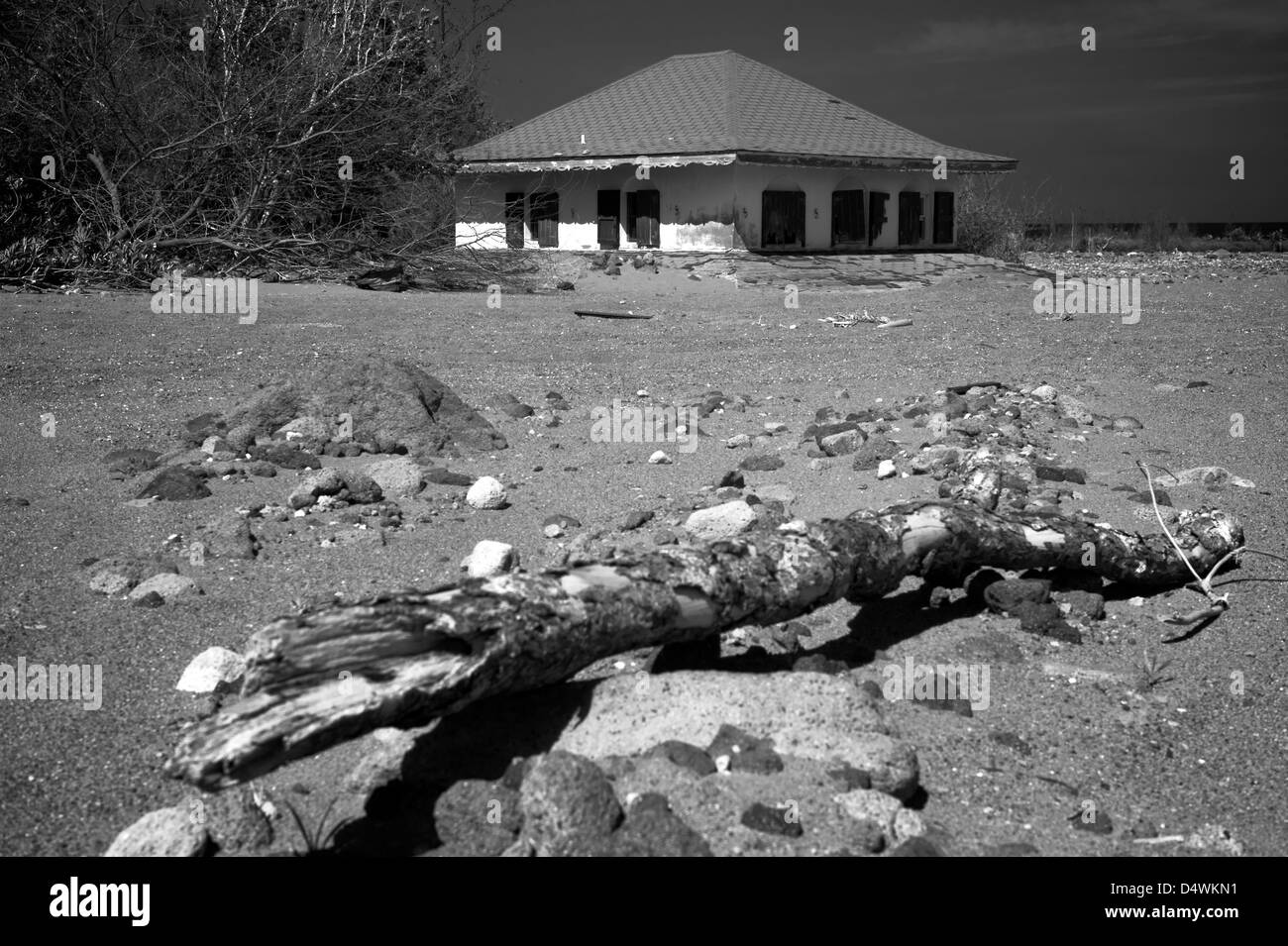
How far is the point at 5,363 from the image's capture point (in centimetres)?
938

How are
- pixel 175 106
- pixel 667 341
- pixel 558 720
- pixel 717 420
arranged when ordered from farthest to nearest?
pixel 175 106, pixel 667 341, pixel 717 420, pixel 558 720

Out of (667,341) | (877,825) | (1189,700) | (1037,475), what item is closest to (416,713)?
(877,825)

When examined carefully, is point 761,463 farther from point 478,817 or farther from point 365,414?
point 478,817

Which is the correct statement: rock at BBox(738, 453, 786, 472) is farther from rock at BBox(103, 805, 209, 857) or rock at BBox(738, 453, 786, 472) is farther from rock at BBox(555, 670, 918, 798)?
rock at BBox(103, 805, 209, 857)

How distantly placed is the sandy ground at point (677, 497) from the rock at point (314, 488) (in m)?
0.36

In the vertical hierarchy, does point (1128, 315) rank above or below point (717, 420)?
above

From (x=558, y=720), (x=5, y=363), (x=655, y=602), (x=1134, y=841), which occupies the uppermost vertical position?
(x=5, y=363)

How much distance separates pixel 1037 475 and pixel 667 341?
5798 mm

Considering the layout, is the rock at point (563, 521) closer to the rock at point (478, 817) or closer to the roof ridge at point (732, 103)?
the rock at point (478, 817)

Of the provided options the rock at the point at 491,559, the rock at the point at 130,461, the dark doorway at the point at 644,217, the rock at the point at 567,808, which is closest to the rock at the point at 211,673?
the rock at the point at 491,559

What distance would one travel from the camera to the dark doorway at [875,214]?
2348cm

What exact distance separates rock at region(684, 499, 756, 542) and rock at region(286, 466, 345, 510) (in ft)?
6.18

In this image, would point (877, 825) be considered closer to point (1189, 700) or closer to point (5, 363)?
point (1189, 700)

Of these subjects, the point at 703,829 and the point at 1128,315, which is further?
the point at 1128,315
